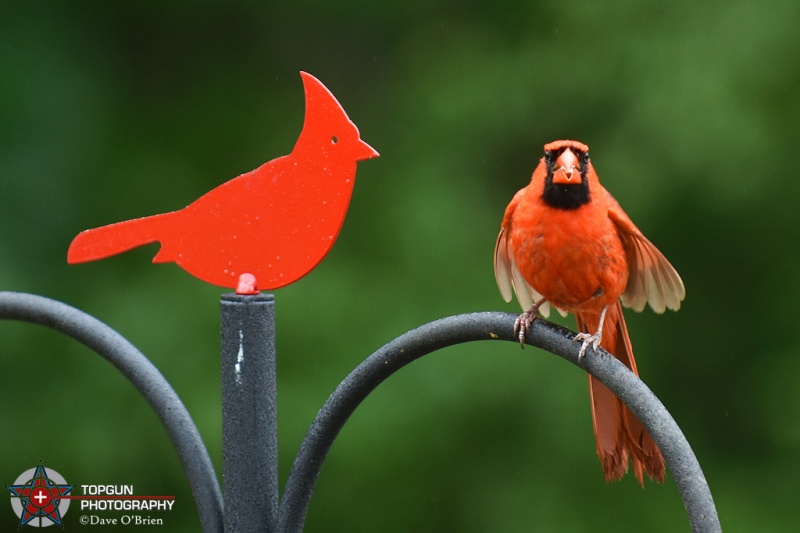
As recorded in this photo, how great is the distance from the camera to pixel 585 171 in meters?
1.54

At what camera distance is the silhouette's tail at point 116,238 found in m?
1.35

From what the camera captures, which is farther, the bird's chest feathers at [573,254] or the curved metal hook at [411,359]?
the bird's chest feathers at [573,254]

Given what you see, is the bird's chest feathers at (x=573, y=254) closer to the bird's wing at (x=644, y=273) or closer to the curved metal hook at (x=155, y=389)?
the bird's wing at (x=644, y=273)

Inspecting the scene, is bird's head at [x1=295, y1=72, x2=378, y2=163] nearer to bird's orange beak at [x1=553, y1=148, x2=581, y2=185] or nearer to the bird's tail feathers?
bird's orange beak at [x1=553, y1=148, x2=581, y2=185]

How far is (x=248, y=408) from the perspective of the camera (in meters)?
1.27

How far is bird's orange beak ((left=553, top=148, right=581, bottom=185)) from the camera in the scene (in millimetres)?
1448

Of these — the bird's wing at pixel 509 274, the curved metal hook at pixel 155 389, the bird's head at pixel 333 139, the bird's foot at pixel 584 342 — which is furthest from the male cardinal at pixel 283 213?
the bird's wing at pixel 509 274

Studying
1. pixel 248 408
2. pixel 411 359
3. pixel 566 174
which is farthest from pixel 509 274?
pixel 248 408

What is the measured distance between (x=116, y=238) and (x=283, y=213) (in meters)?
0.24

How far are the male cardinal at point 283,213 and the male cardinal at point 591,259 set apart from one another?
1.15ft

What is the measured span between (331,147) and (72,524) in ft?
6.98

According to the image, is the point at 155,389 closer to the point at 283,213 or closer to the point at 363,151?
the point at 283,213

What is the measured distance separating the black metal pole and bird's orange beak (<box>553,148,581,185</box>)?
17.6 inches

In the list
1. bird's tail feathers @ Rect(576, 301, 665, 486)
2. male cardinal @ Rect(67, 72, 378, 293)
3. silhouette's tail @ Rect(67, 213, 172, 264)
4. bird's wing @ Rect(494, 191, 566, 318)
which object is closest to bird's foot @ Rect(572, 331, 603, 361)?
bird's tail feathers @ Rect(576, 301, 665, 486)
